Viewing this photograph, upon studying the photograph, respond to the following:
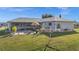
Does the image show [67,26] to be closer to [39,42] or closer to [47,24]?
[47,24]

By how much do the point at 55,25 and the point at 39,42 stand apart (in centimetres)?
23

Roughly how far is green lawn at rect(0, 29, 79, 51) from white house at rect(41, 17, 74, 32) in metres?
0.05

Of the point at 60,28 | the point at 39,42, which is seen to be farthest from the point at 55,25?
the point at 39,42

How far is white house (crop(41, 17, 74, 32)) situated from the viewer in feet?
10.6

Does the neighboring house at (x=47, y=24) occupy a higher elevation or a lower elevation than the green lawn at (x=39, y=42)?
higher

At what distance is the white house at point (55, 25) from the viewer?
3.23 metres

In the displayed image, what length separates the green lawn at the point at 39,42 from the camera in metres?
3.22

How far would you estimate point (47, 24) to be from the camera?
324cm

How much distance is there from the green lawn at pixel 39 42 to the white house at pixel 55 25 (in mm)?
50

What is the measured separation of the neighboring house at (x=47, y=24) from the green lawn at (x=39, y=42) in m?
0.06

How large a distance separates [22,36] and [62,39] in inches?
15.8

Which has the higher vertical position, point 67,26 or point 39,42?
point 67,26
